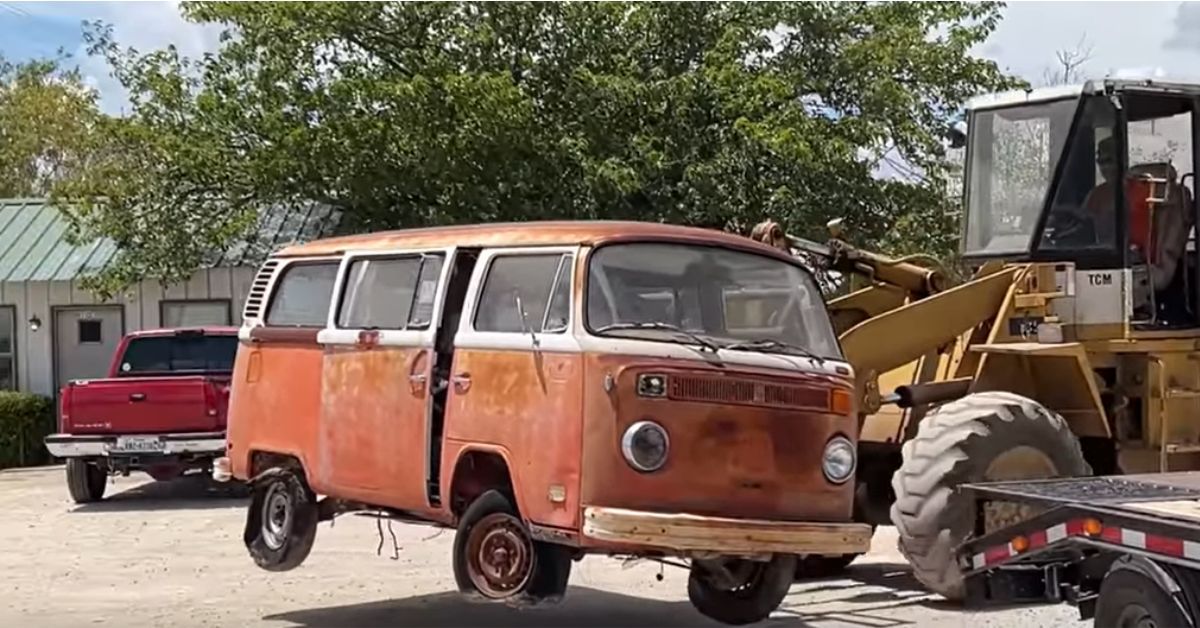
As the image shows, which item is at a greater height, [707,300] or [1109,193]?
[1109,193]

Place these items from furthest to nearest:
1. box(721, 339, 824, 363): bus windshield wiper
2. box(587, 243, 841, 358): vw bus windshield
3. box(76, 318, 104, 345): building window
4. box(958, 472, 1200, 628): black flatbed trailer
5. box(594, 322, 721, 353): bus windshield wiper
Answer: box(76, 318, 104, 345): building window < box(721, 339, 824, 363): bus windshield wiper < box(587, 243, 841, 358): vw bus windshield < box(594, 322, 721, 353): bus windshield wiper < box(958, 472, 1200, 628): black flatbed trailer

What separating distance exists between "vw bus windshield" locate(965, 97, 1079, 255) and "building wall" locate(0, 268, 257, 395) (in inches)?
542

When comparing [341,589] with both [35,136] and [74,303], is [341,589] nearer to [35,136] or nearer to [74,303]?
[74,303]

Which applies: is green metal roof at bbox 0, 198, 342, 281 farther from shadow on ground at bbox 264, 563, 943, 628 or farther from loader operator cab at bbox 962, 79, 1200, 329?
loader operator cab at bbox 962, 79, 1200, 329

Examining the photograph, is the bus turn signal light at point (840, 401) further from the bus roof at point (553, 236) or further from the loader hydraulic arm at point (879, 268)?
the loader hydraulic arm at point (879, 268)

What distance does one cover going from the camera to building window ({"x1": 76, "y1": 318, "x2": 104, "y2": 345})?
23.9 metres

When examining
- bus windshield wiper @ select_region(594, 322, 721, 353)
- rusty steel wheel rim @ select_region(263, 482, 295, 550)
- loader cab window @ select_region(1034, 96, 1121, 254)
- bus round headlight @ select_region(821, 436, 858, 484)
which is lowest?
rusty steel wheel rim @ select_region(263, 482, 295, 550)

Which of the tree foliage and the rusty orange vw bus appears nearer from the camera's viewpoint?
the rusty orange vw bus

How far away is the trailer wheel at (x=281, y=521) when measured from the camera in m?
9.72

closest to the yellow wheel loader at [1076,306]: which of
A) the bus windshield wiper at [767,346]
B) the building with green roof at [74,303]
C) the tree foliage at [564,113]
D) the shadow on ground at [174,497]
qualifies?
the bus windshield wiper at [767,346]

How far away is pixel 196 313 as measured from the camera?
76.4 feet

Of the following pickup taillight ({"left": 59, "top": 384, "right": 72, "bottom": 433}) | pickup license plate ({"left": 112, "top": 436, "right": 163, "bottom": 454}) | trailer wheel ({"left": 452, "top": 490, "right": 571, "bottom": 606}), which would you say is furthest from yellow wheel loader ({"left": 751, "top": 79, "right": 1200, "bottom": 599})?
pickup taillight ({"left": 59, "top": 384, "right": 72, "bottom": 433})

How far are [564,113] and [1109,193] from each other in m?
9.39

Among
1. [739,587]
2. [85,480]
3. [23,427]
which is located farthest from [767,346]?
[23,427]
